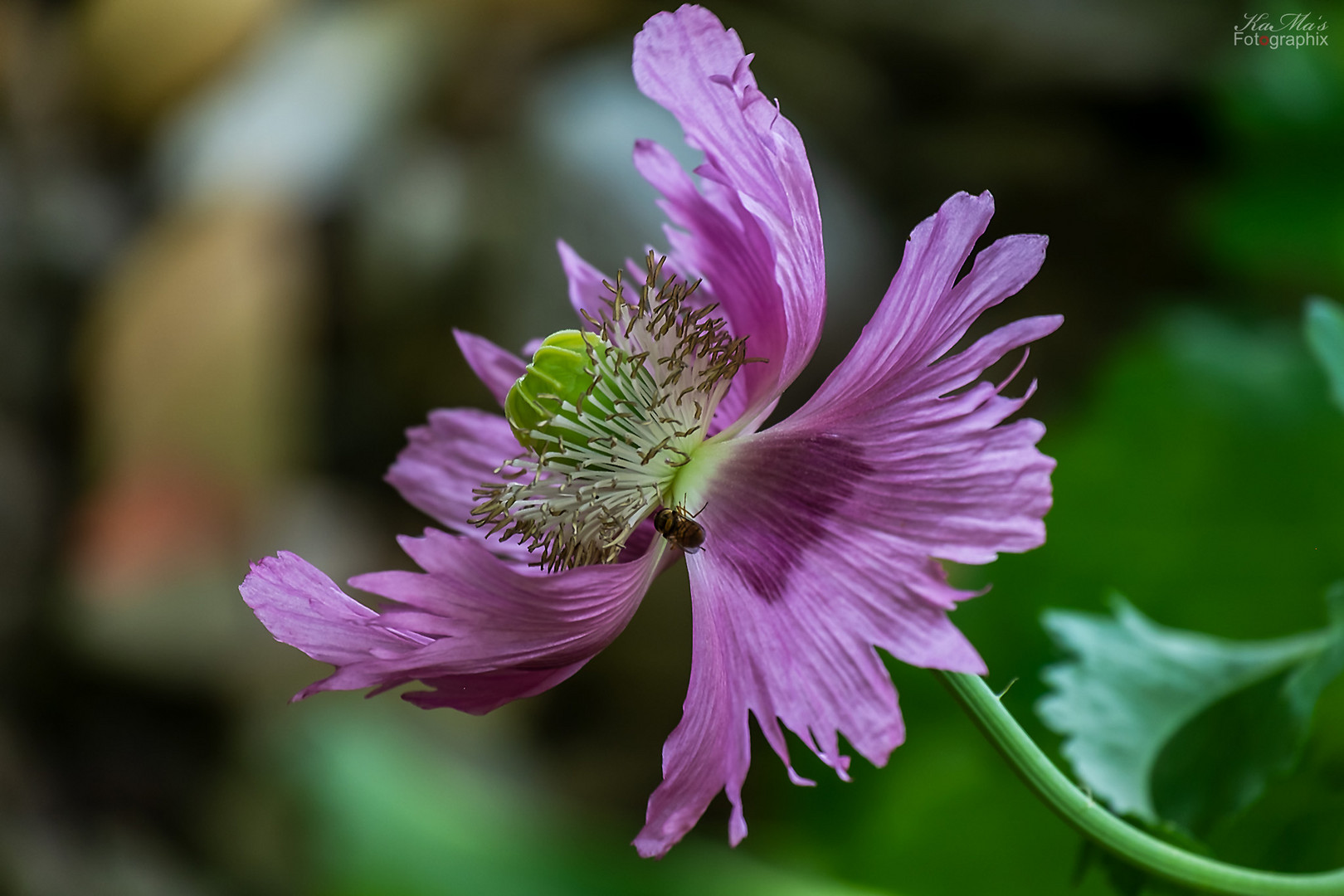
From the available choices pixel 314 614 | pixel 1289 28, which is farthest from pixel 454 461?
pixel 1289 28

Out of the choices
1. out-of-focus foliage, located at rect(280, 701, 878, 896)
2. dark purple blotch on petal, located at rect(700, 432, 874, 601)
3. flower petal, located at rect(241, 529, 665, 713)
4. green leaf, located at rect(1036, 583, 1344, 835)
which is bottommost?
out-of-focus foliage, located at rect(280, 701, 878, 896)

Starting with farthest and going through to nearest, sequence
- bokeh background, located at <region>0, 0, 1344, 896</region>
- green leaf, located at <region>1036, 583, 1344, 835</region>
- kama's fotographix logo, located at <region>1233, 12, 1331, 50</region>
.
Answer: bokeh background, located at <region>0, 0, 1344, 896</region> → kama's fotographix logo, located at <region>1233, 12, 1331, 50</region> → green leaf, located at <region>1036, 583, 1344, 835</region>

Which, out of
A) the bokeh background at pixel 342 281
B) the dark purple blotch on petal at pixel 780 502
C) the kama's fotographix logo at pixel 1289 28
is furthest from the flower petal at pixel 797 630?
the bokeh background at pixel 342 281

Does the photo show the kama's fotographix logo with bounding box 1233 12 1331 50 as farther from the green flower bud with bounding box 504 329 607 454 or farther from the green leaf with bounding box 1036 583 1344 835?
the green flower bud with bounding box 504 329 607 454

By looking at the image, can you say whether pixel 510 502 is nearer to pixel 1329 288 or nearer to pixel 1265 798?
pixel 1265 798

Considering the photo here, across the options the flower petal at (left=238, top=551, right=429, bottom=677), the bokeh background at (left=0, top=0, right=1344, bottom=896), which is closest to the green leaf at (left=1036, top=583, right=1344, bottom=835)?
the flower petal at (left=238, top=551, right=429, bottom=677)

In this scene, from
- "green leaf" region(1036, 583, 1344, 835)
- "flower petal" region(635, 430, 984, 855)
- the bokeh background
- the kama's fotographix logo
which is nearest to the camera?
"flower petal" region(635, 430, 984, 855)

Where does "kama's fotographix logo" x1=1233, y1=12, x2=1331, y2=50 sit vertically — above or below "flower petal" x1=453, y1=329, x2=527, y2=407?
below
